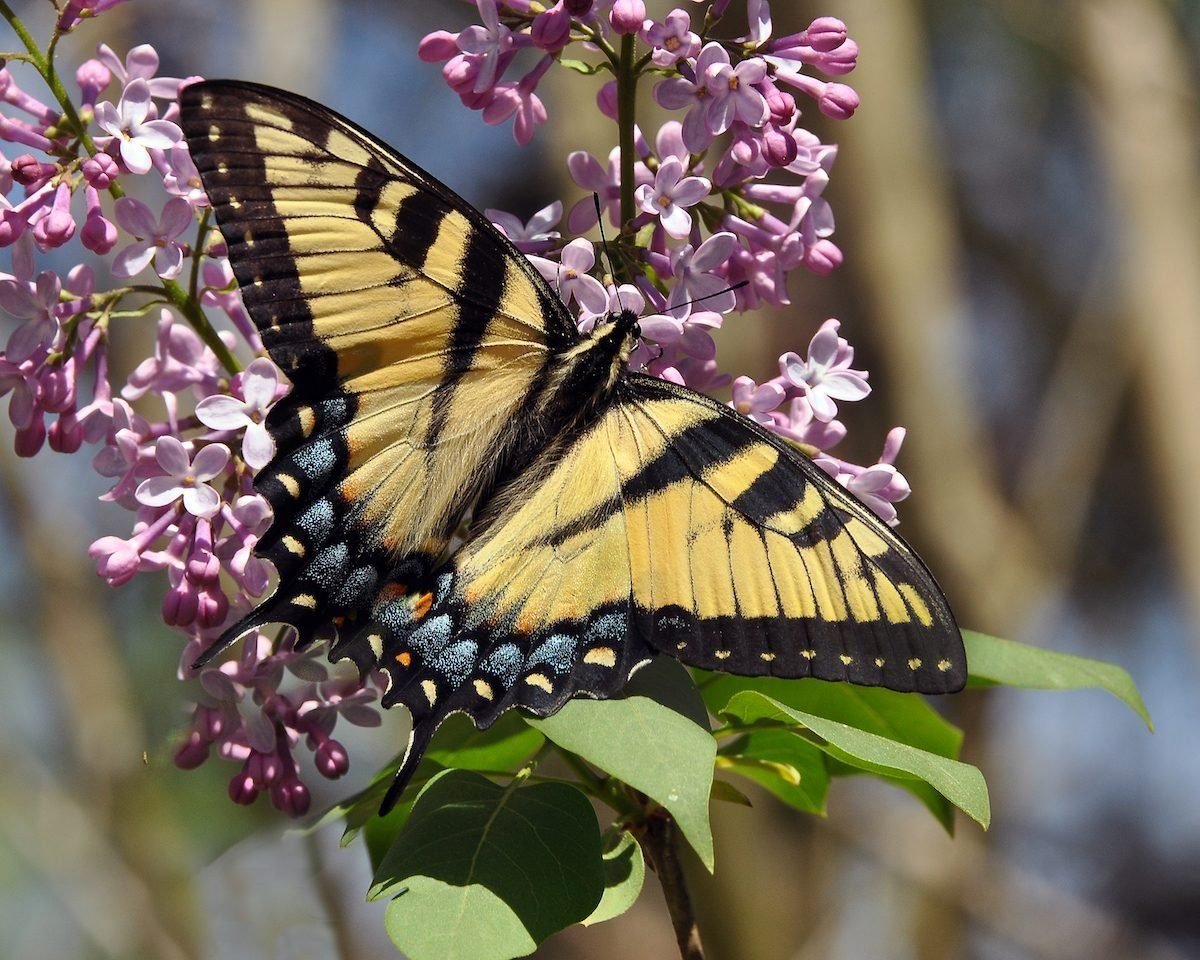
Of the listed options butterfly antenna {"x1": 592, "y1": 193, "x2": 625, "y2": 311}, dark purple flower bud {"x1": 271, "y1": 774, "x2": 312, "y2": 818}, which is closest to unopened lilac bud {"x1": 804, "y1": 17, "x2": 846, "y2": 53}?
butterfly antenna {"x1": 592, "y1": 193, "x2": 625, "y2": 311}

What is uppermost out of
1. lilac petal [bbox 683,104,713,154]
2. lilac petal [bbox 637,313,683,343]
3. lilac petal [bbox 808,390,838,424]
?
lilac petal [bbox 683,104,713,154]

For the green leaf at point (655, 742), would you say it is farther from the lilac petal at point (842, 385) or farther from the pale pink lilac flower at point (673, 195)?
the pale pink lilac flower at point (673, 195)

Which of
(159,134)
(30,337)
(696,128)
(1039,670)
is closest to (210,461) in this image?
(30,337)

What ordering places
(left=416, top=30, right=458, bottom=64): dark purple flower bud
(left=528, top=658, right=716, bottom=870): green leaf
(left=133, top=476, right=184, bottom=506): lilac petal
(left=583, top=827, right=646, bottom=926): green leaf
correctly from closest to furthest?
(left=528, top=658, right=716, bottom=870): green leaf
(left=583, top=827, right=646, bottom=926): green leaf
(left=133, top=476, right=184, bottom=506): lilac petal
(left=416, top=30, right=458, bottom=64): dark purple flower bud

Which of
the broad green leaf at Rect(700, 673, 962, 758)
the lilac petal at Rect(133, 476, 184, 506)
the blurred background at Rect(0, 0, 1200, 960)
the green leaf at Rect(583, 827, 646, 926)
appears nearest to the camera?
the green leaf at Rect(583, 827, 646, 926)

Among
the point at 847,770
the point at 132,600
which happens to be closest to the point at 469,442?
the point at 847,770

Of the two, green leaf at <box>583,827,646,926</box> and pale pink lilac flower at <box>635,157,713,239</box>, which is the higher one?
pale pink lilac flower at <box>635,157,713,239</box>

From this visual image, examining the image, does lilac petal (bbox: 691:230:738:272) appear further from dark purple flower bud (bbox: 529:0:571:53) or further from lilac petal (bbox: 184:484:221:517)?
lilac petal (bbox: 184:484:221:517)
